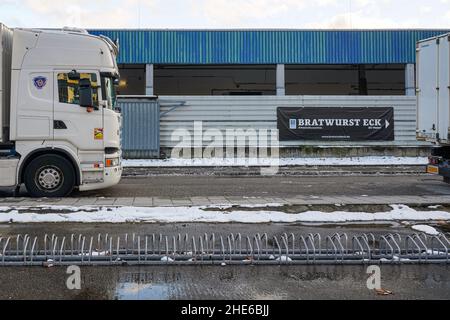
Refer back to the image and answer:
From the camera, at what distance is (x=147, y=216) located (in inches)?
318

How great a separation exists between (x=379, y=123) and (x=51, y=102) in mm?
A: 20132

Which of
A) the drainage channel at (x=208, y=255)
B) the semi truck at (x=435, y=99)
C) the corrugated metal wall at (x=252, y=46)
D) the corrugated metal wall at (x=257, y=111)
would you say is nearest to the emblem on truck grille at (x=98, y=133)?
the drainage channel at (x=208, y=255)

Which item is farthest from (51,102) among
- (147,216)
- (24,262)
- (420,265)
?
(420,265)

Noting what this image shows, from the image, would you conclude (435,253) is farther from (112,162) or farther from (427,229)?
(112,162)

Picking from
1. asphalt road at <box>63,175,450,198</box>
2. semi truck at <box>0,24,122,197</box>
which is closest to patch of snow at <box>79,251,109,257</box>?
semi truck at <box>0,24,122,197</box>

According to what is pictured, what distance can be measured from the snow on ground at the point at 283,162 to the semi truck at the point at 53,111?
37.3 ft

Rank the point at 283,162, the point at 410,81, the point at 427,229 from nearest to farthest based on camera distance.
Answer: the point at 427,229
the point at 283,162
the point at 410,81

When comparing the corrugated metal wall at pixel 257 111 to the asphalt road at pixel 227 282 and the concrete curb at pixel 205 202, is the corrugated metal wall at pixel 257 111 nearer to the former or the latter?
the concrete curb at pixel 205 202

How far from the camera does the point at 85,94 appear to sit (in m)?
10.7

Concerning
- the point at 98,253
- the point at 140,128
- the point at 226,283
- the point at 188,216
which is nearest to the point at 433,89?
the point at 188,216

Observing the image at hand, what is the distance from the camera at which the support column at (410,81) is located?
93.6 ft

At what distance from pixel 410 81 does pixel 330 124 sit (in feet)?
21.0

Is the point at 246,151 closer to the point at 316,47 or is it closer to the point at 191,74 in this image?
the point at 316,47

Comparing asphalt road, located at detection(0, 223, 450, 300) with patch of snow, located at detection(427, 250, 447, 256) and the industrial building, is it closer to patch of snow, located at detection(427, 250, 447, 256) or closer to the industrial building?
patch of snow, located at detection(427, 250, 447, 256)
